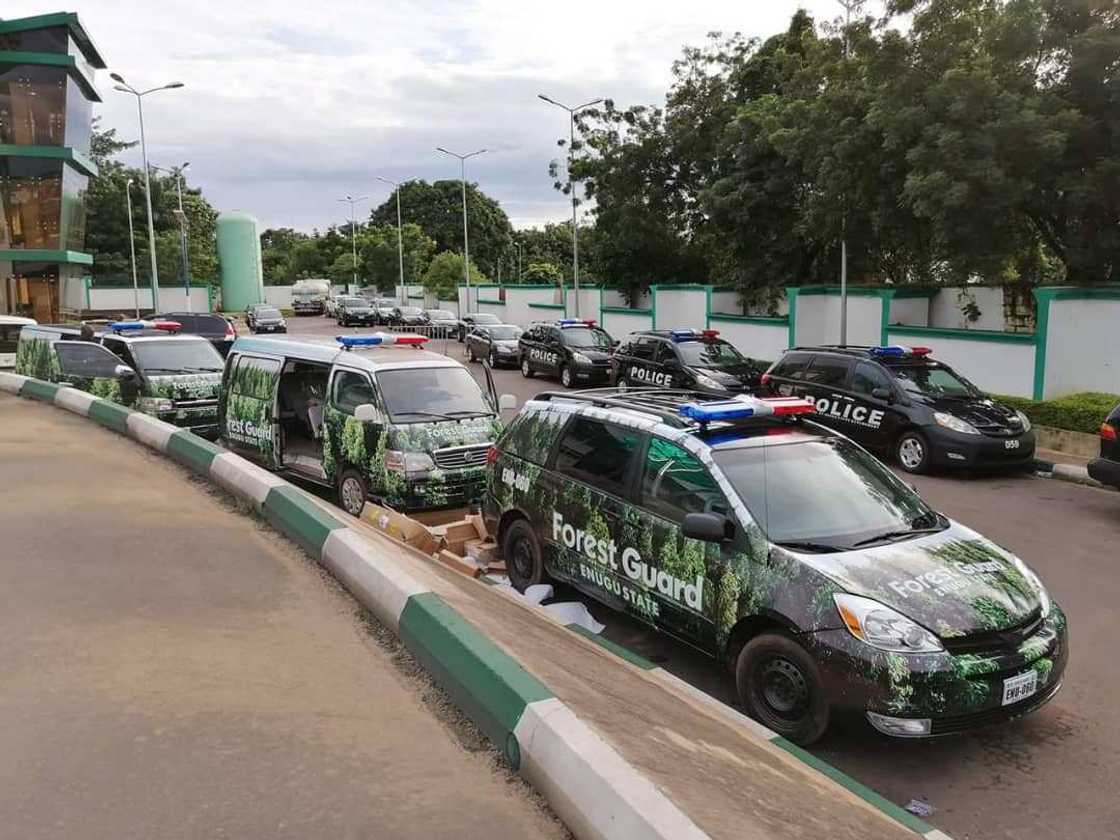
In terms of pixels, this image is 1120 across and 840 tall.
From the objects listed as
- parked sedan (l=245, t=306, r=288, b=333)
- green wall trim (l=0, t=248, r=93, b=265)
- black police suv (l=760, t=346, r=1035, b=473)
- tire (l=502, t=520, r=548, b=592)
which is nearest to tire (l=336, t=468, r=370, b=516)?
tire (l=502, t=520, r=548, b=592)

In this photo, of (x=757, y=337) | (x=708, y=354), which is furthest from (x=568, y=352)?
(x=757, y=337)

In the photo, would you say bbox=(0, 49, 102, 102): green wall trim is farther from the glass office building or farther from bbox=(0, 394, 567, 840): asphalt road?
bbox=(0, 394, 567, 840): asphalt road

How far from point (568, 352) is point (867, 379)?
10.5 meters

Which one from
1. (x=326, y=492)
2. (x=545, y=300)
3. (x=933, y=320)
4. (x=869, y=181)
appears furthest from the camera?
(x=545, y=300)

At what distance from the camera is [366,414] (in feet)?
29.7

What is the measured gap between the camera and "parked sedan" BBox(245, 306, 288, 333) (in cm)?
4641

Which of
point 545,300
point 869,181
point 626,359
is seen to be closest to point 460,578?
point 626,359

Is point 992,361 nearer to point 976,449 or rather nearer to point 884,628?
point 976,449

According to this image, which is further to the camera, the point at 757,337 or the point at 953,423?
the point at 757,337

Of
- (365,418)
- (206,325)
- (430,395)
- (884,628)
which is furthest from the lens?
(206,325)

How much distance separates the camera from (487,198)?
92.1 m

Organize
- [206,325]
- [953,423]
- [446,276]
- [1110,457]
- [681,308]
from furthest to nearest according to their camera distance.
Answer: [446,276] < [681,308] < [206,325] < [953,423] < [1110,457]

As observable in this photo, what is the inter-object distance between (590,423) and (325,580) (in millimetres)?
2312

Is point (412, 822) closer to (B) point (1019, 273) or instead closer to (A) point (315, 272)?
(B) point (1019, 273)
